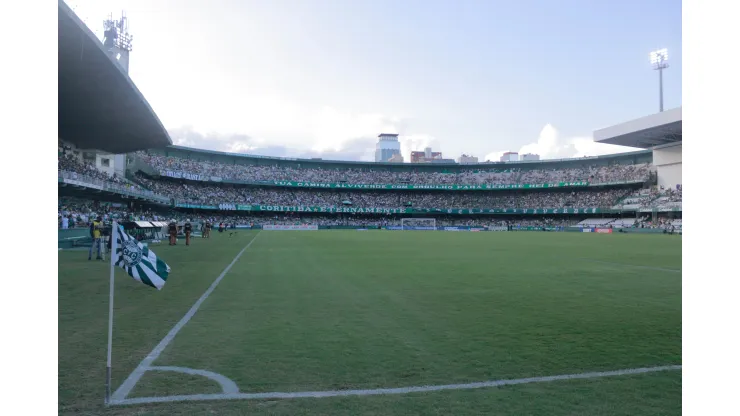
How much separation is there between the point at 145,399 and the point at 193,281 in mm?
10793

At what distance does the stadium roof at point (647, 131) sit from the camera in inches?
2554

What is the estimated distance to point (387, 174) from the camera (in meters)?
114

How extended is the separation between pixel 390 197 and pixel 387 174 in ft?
20.9

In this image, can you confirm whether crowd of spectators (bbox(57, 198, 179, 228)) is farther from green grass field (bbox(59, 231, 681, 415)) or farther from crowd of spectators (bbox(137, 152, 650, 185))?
crowd of spectators (bbox(137, 152, 650, 185))

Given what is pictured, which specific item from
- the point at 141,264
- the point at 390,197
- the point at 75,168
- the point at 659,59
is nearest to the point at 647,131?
the point at 659,59

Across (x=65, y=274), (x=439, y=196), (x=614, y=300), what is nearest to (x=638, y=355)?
(x=614, y=300)

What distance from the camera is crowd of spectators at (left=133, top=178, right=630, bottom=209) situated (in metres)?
93.2

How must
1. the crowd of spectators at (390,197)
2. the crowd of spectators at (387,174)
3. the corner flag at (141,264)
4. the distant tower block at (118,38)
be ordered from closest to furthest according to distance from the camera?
1. the corner flag at (141,264)
2. the distant tower block at (118,38)
3. the crowd of spectators at (387,174)
4. the crowd of spectators at (390,197)

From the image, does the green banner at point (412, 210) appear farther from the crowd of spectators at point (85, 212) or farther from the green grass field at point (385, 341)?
the green grass field at point (385, 341)

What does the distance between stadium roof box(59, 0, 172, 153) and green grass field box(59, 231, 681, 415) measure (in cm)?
805

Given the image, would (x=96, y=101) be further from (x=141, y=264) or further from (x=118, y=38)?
(x=118, y=38)

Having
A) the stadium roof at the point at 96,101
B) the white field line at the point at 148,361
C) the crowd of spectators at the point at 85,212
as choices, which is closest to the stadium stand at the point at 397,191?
the crowd of spectators at the point at 85,212

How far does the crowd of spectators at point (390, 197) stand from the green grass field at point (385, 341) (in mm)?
78214
